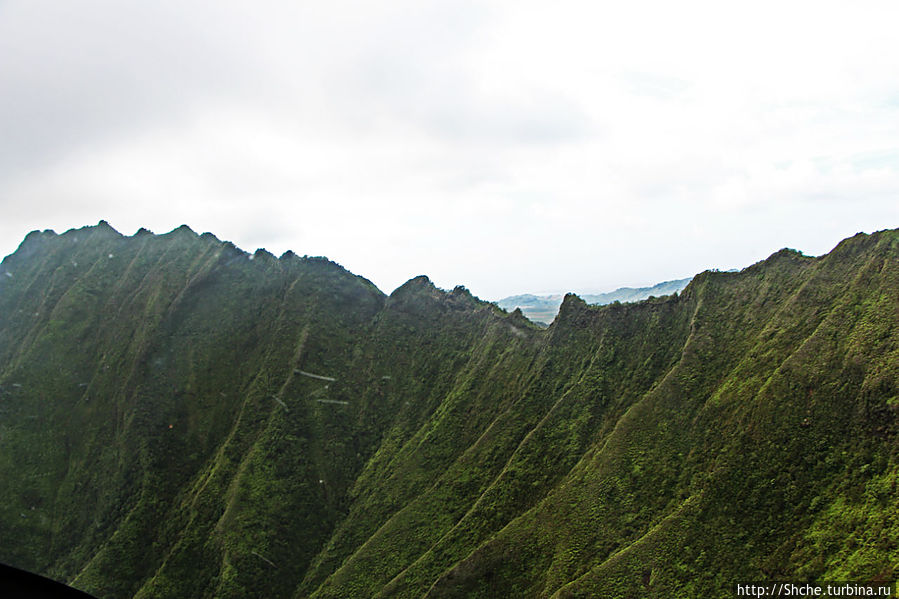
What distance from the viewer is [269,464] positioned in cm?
6850

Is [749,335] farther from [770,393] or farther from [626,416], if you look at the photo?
[626,416]

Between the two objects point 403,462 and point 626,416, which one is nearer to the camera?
point 626,416

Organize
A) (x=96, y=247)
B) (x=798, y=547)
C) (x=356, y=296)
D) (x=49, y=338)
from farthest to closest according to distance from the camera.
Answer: (x=96, y=247)
(x=356, y=296)
(x=49, y=338)
(x=798, y=547)

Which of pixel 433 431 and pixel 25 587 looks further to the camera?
pixel 433 431

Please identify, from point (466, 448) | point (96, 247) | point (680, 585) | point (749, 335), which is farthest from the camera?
point (96, 247)

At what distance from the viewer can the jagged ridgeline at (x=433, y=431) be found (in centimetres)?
4150

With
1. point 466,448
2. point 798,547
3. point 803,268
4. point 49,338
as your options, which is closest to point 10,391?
point 49,338

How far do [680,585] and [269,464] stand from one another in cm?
5265

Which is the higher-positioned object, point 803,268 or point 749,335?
point 803,268

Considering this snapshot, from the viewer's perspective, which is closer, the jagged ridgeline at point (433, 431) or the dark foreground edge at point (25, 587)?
the dark foreground edge at point (25, 587)

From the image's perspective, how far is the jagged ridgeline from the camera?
136 ft

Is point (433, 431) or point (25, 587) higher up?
point (25, 587)

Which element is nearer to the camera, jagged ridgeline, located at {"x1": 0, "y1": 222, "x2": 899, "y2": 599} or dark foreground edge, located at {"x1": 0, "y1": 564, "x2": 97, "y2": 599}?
dark foreground edge, located at {"x1": 0, "y1": 564, "x2": 97, "y2": 599}

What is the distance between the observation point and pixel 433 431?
227 feet
